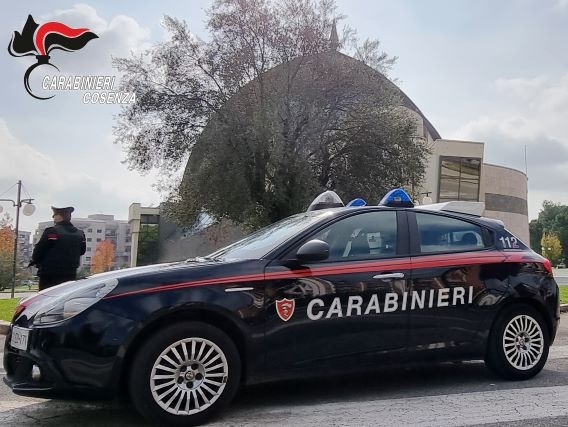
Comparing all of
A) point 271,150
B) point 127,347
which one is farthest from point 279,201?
point 127,347

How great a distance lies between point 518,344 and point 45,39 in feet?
60.9

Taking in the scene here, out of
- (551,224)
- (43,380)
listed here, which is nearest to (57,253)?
(43,380)

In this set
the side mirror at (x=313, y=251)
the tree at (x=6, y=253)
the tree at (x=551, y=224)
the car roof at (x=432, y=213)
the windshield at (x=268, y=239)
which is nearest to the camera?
the side mirror at (x=313, y=251)

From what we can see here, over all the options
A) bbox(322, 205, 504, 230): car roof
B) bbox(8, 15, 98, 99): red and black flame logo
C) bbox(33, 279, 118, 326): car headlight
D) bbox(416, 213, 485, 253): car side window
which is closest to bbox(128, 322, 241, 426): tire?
bbox(33, 279, 118, 326): car headlight

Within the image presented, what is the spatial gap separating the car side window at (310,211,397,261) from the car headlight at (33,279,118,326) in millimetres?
1556

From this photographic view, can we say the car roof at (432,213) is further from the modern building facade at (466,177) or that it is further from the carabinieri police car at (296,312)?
the modern building facade at (466,177)

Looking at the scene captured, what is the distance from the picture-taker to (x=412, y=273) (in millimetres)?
4570

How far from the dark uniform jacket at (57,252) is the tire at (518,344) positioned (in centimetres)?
484

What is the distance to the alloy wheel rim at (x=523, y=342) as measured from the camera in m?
4.90

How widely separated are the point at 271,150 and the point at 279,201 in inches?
81.6

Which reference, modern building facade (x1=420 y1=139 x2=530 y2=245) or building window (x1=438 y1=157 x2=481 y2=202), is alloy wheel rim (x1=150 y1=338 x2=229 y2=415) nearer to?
modern building facade (x1=420 y1=139 x2=530 y2=245)

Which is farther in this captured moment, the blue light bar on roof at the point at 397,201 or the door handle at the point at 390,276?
the blue light bar on roof at the point at 397,201

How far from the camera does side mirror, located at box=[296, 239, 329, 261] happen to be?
13.5ft

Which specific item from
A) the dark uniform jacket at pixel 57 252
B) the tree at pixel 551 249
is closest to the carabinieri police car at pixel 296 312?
the dark uniform jacket at pixel 57 252
